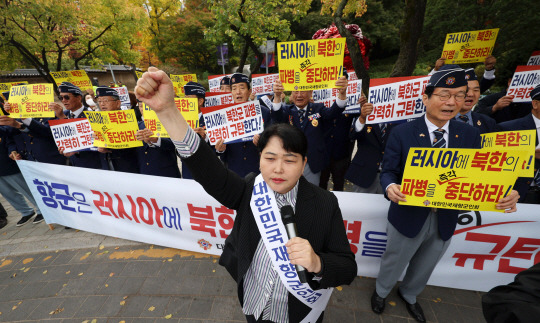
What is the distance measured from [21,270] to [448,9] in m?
15.9

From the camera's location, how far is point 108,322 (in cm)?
305

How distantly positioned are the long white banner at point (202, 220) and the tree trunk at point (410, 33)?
5.89 m

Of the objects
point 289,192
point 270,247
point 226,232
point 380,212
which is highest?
point 289,192

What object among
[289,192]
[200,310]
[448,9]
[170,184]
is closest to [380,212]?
[289,192]

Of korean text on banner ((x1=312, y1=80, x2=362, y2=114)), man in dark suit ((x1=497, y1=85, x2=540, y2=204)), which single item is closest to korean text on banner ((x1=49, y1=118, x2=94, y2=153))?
korean text on banner ((x1=312, y1=80, x2=362, y2=114))

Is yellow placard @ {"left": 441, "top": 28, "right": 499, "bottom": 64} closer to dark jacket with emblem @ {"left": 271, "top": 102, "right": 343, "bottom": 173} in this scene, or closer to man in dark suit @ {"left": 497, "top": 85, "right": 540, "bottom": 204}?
man in dark suit @ {"left": 497, "top": 85, "right": 540, "bottom": 204}

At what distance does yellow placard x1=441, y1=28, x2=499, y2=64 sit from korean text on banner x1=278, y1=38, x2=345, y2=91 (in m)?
2.89

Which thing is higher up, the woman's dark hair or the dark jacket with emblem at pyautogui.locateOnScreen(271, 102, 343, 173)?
the woman's dark hair

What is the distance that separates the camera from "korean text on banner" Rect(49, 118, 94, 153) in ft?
13.9

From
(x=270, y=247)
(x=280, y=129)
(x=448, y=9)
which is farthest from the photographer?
(x=448, y=9)

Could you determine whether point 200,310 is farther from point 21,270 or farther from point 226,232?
point 21,270

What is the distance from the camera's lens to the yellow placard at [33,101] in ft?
14.8

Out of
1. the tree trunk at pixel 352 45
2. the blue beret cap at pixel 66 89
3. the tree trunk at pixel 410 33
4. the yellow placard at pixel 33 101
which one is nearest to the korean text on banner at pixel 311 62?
the blue beret cap at pixel 66 89

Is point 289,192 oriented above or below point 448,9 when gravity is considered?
below
